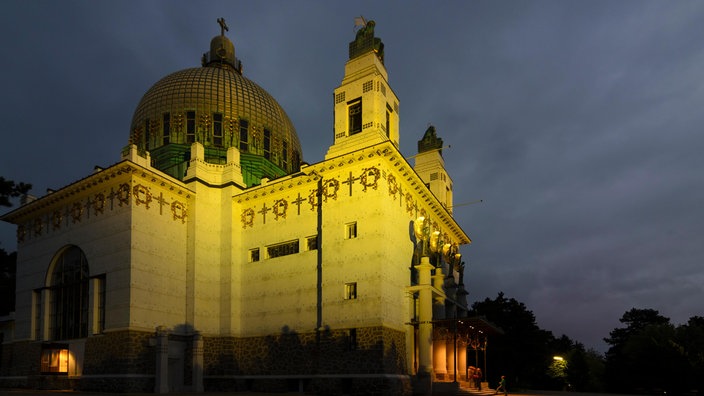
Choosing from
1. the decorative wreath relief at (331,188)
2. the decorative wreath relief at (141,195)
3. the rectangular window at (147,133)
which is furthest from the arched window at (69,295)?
the decorative wreath relief at (331,188)

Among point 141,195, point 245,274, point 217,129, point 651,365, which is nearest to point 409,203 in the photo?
point 245,274

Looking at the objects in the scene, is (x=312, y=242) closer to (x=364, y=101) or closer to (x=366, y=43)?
(x=364, y=101)

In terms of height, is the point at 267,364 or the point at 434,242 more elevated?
the point at 434,242

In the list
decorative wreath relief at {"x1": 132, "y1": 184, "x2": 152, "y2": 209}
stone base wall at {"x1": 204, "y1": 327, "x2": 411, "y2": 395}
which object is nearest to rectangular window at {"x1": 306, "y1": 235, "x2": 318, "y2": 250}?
stone base wall at {"x1": 204, "y1": 327, "x2": 411, "y2": 395}

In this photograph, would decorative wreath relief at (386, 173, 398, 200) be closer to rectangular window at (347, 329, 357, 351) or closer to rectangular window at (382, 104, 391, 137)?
rectangular window at (382, 104, 391, 137)

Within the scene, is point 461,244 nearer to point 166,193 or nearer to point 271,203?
point 271,203

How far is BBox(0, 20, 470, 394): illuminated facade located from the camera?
28922 mm

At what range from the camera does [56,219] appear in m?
35.1

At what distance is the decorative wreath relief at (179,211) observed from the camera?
3294 cm

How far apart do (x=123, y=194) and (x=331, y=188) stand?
38.2 feet

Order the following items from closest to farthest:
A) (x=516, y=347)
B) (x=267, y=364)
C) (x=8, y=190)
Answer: (x=8, y=190) → (x=267, y=364) → (x=516, y=347)

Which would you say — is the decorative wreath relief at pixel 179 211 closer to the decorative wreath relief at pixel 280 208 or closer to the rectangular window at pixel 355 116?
the decorative wreath relief at pixel 280 208

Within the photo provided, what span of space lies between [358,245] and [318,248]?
284 centimetres

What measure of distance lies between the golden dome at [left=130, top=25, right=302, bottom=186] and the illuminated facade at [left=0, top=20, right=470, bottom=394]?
334 centimetres
